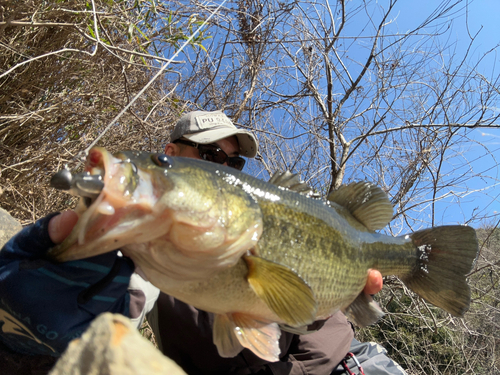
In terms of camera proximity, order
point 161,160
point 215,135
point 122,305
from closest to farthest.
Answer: point 161,160 < point 122,305 < point 215,135

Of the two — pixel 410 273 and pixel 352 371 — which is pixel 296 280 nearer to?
pixel 410 273

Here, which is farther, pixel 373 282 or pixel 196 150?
pixel 196 150

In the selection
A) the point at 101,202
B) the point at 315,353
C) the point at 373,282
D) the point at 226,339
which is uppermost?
the point at 101,202

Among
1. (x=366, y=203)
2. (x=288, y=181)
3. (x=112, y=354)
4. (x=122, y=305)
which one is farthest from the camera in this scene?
(x=366, y=203)

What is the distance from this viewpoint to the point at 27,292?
3.65 feet

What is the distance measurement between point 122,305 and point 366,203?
53.8 inches

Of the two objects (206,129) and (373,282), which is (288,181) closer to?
(373,282)

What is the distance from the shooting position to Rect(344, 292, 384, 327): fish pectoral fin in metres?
1.63

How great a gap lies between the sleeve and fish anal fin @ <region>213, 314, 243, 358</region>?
0.63 metres

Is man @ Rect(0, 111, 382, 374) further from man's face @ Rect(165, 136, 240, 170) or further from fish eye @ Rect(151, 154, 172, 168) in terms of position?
fish eye @ Rect(151, 154, 172, 168)

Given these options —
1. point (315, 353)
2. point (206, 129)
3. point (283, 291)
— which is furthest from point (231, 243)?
point (206, 129)

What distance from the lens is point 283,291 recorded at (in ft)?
3.77

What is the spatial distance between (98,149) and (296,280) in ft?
2.58

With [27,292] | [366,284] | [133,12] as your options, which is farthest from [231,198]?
[133,12]
